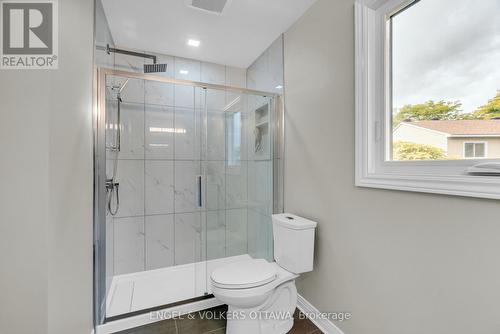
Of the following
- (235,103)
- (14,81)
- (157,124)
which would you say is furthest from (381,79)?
(157,124)

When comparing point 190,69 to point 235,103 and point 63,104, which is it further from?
point 63,104

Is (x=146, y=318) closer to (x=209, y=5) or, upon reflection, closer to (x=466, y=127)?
(x=466, y=127)

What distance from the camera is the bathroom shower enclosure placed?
2191 millimetres

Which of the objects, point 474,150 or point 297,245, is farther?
point 297,245

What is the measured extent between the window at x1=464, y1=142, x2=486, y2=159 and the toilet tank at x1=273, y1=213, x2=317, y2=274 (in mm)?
942

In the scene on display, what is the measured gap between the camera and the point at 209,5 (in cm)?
176

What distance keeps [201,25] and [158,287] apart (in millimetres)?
2449

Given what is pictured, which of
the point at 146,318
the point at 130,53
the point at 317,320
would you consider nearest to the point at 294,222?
the point at 317,320

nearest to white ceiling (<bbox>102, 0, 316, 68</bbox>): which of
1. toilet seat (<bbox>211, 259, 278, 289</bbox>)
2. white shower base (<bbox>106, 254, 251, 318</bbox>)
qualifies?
toilet seat (<bbox>211, 259, 278, 289</bbox>)

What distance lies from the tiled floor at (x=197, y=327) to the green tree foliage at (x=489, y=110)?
161cm

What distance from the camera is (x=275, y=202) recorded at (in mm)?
2258

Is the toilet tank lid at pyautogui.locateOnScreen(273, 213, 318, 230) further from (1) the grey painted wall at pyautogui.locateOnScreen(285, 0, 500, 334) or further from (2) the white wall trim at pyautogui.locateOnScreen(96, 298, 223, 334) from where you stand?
(2) the white wall trim at pyautogui.locateOnScreen(96, 298, 223, 334)

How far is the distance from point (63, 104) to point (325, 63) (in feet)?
5.34

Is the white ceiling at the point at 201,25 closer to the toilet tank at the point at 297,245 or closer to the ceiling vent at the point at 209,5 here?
the ceiling vent at the point at 209,5
